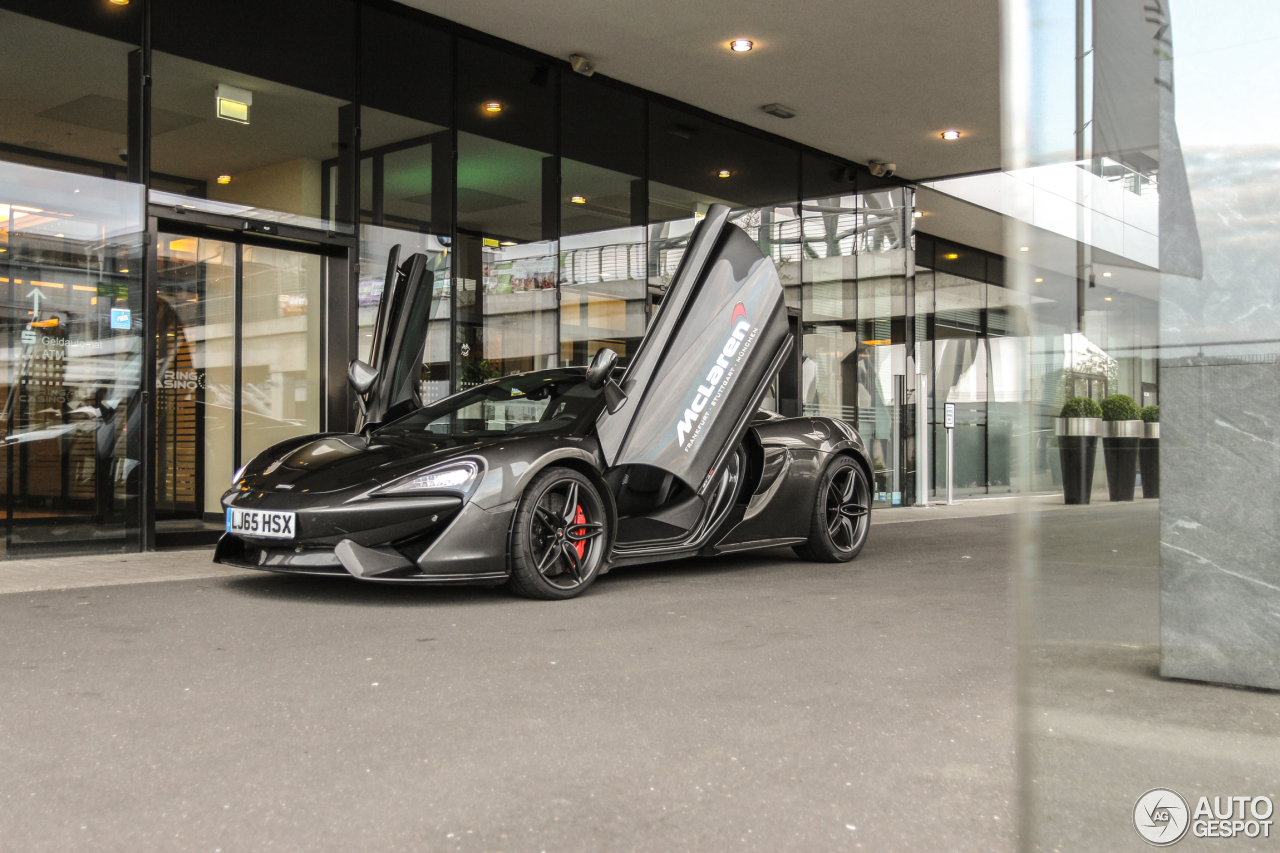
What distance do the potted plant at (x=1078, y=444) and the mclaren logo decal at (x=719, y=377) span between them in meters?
3.91

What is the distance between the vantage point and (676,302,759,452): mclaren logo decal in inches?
218

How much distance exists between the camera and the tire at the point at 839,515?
6.67m

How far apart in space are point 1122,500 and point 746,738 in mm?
1335

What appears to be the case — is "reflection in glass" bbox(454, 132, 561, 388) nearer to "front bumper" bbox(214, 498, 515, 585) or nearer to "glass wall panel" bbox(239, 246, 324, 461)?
"glass wall panel" bbox(239, 246, 324, 461)

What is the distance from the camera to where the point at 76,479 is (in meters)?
6.99

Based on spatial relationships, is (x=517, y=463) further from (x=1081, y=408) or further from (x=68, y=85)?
(x=68, y=85)

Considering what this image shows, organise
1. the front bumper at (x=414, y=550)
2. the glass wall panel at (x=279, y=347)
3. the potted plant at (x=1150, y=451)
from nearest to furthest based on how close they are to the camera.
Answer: the potted plant at (x=1150, y=451) → the front bumper at (x=414, y=550) → the glass wall panel at (x=279, y=347)

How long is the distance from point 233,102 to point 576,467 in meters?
4.95

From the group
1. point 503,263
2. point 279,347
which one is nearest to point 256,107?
point 279,347

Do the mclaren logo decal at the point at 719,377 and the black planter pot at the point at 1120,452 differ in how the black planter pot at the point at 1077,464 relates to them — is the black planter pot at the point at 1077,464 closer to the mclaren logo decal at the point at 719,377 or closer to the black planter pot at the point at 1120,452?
the black planter pot at the point at 1120,452

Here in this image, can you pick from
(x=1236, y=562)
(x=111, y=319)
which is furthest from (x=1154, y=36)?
(x=111, y=319)

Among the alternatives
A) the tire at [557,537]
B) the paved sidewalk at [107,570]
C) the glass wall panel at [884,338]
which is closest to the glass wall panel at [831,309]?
the glass wall panel at [884,338]

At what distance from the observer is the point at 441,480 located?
4715 mm

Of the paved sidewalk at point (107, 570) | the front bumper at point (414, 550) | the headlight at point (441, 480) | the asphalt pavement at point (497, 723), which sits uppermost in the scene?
the headlight at point (441, 480)
